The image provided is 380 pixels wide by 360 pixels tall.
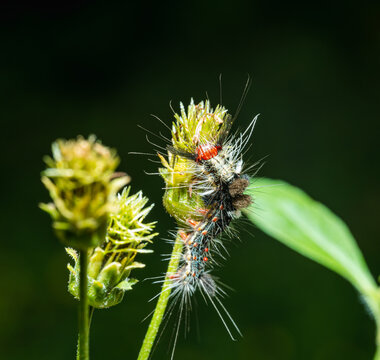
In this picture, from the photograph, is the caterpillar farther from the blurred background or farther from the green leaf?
the blurred background

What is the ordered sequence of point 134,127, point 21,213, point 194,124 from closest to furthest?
point 194,124
point 21,213
point 134,127

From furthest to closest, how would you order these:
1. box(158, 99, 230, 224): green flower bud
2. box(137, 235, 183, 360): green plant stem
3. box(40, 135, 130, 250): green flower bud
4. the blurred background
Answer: the blurred background
box(158, 99, 230, 224): green flower bud
box(137, 235, 183, 360): green plant stem
box(40, 135, 130, 250): green flower bud

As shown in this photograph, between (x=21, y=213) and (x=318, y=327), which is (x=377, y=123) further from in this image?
(x=21, y=213)

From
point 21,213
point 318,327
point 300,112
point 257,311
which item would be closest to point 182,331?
point 257,311

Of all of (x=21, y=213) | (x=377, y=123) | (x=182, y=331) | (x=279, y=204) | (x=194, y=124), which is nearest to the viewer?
(x=194, y=124)

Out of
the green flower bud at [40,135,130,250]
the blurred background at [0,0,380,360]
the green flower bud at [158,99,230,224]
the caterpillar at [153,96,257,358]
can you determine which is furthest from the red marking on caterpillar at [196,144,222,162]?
the blurred background at [0,0,380,360]

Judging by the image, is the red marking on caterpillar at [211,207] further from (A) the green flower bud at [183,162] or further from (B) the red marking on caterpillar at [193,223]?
(A) the green flower bud at [183,162]
